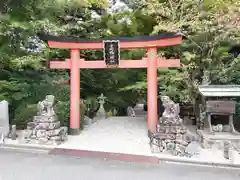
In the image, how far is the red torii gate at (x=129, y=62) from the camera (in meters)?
10.5

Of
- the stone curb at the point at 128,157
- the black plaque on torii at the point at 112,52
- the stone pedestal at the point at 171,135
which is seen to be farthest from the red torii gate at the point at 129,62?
the stone curb at the point at 128,157

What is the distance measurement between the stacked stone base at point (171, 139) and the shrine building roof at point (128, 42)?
3.07 metres

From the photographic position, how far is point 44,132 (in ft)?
30.8

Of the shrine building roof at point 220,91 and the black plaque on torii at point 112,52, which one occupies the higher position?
the black plaque on torii at point 112,52

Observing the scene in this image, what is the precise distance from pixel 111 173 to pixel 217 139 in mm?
4037

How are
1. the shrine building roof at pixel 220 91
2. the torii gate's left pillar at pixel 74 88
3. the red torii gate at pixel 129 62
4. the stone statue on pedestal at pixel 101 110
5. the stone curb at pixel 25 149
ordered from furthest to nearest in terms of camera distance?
the stone statue on pedestal at pixel 101 110, the torii gate's left pillar at pixel 74 88, the red torii gate at pixel 129 62, the shrine building roof at pixel 220 91, the stone curb at pixel 25 149

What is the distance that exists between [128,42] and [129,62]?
0.75 meters

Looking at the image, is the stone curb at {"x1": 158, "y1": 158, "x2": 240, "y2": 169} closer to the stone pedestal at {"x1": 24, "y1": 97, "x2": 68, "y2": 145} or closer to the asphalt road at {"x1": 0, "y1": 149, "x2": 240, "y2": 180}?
the asphalt road at {"x1": 0, "y1": 149, "x2": 240, "y2": 180}

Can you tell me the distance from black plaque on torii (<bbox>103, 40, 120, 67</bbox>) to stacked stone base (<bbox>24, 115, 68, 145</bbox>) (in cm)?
296

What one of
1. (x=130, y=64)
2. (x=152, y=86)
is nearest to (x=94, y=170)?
(x=152, y=86)

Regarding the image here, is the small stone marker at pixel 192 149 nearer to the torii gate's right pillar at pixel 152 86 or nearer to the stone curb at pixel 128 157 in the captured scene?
the stone curb at pixel 128 157

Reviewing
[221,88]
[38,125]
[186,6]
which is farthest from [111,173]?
[186,6]

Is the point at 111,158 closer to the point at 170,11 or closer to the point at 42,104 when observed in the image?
the point at 42,104

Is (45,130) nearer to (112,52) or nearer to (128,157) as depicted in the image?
(128,157)
